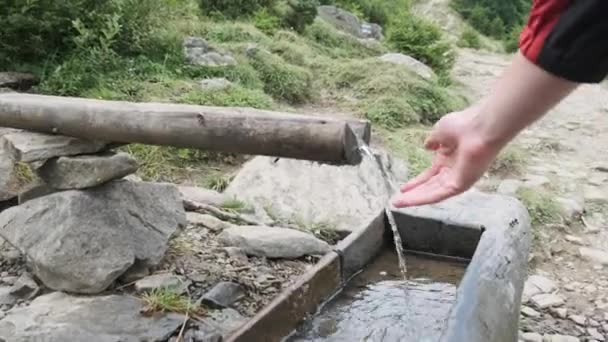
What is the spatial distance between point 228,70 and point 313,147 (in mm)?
4946

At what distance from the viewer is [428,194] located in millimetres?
1190

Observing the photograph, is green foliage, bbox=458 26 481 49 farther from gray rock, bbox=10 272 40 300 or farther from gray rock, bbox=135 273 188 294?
gray rock, bbox=10 272 40 300

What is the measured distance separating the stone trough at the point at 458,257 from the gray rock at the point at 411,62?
18.0ft

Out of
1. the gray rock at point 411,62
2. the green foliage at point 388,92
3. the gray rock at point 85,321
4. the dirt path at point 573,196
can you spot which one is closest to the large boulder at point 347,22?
the gray rock at point 411,62

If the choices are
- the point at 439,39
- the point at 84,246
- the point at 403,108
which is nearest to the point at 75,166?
the point at 84,246

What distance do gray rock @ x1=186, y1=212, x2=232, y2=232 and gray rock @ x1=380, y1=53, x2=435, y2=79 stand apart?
5.32 metres

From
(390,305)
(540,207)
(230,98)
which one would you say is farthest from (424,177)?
(230,98)

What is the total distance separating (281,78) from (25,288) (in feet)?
15.8

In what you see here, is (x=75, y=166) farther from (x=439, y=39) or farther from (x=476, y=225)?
(x=439, y=39)

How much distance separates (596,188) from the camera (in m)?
5.93

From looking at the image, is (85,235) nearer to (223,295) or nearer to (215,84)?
(223,295)

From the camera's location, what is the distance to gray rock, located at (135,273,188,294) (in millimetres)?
3010

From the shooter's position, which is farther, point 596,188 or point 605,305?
point 596,188

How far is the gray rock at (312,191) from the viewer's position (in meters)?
4.39
